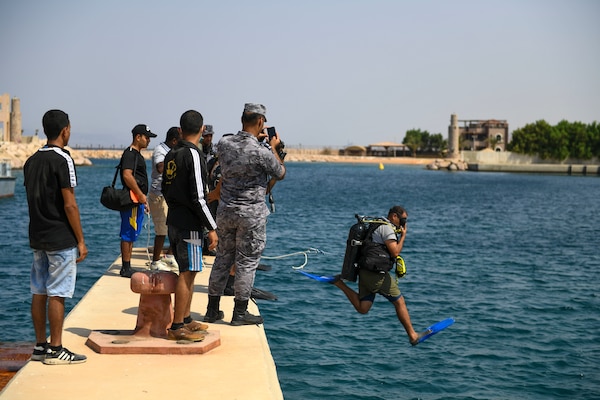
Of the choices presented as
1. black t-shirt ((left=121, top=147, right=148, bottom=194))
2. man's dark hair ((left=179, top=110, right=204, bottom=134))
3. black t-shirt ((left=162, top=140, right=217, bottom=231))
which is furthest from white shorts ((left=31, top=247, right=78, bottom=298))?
black t-shirt ((left=121, top=147, right=148, bottom=194))

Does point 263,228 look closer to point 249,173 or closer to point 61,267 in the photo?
point 249,173

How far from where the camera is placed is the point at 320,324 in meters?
14.2

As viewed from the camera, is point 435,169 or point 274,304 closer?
point 274,304

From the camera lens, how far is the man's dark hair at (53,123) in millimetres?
6395

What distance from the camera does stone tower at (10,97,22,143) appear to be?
13038 cm

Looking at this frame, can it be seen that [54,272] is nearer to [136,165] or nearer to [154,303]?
[154,303]

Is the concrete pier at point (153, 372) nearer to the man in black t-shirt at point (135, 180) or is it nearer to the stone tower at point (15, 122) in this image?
the man in black t-shirt at point (135, 180)

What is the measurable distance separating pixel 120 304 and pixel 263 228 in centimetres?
221

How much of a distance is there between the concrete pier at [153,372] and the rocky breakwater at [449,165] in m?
155

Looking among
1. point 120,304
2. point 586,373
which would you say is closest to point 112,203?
point 120,304

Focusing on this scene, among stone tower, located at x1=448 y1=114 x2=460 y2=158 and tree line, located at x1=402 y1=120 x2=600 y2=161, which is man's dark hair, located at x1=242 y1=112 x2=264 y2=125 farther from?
stone tower, located at x1=448 y1=114 x2=460 y2=158

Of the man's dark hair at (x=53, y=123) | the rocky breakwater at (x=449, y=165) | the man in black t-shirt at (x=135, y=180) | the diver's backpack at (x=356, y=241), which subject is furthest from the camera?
the rocky breakwater at (x=449, y=165)

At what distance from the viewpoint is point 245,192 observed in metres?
7.78

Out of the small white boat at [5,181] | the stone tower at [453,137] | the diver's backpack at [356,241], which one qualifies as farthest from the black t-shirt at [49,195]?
the stone tower at [453,137]
